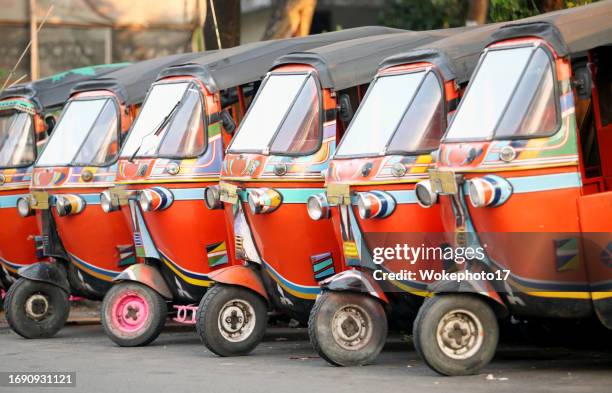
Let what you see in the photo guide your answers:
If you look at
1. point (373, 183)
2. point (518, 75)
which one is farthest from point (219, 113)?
point (518, 75)

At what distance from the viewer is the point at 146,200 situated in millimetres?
13570

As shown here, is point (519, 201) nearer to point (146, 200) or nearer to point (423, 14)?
point (146, 200)

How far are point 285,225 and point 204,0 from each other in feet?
37.3

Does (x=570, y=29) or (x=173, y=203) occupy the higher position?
(x=570, y=29)

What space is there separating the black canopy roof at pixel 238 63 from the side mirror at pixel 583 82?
428 centimetres

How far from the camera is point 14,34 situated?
75.1 ft

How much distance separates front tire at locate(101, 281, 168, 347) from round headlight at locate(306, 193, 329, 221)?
2214 mm

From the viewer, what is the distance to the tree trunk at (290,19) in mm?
20812

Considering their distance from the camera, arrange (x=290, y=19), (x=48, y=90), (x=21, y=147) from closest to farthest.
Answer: (x=21, y=147) → (x=48, y=90) → (x=290, y=19)

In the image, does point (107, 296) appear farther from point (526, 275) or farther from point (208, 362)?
point (526, 275)

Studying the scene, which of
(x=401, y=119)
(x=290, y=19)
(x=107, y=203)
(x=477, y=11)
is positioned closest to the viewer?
(x=401, y=119)

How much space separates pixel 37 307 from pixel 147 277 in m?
1.86

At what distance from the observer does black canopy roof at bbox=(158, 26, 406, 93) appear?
13898 millimetres

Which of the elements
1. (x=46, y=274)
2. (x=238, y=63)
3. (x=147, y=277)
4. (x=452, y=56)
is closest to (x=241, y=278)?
(x=147, y=277)
